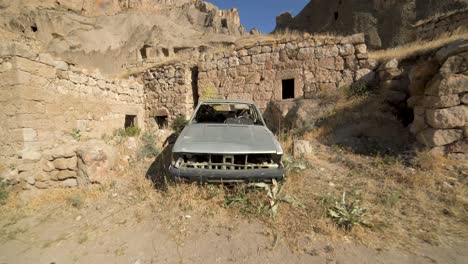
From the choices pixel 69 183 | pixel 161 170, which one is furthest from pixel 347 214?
pixel 69 183

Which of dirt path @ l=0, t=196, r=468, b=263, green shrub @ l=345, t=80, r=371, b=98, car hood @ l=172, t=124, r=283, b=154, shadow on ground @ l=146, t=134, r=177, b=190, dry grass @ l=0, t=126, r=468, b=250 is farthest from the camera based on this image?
green shrub @ l=345, t=80, r=371, b=98

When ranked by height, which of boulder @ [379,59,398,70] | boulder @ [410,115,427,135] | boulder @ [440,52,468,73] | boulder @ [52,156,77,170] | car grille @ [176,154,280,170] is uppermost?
boulder @ [379,59,398,70]

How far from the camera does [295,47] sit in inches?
297

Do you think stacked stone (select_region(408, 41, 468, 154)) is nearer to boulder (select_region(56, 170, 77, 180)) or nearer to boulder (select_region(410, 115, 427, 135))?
boulder (select_region(410, 115, 427, 135))

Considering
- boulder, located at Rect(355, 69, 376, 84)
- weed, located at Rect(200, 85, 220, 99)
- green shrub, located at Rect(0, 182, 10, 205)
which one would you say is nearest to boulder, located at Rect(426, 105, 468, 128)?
boulder, located at Rect(355, 69, 376, 84)

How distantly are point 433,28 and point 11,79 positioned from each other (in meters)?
14.4

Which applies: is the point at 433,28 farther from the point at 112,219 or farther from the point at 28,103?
the point at 28,103

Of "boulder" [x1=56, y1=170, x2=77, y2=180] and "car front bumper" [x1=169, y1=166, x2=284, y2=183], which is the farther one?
"boulder" [x1=56, y1=170, x2=77, y2=180]

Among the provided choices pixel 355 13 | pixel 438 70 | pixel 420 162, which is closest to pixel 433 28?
pixel 355 13

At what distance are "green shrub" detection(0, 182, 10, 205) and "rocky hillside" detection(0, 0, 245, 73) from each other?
1204 centimetres

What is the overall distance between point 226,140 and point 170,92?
6.58m

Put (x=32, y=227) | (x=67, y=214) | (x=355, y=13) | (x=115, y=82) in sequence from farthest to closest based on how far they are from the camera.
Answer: (x=355, y=13)
(x=115, y=82)
(x=67, y=214)
(x=32, y=227)

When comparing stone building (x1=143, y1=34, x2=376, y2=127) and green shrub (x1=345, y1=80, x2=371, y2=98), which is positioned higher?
stone building (x1=143, y1=34, x2=376, y2=127)

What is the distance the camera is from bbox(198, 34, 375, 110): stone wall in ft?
23.1
